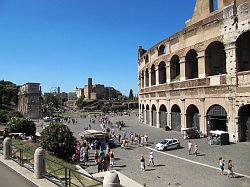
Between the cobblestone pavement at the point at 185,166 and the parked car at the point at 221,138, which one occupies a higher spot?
the parked car at the point at 221,138

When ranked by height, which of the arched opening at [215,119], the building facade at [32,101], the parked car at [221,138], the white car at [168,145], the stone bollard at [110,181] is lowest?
the white car at [168,145]

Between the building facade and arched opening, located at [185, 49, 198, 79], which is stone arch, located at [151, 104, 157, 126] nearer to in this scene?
arched opening, located at [185, 49, 198, 79]

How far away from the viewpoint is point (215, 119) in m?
34.0

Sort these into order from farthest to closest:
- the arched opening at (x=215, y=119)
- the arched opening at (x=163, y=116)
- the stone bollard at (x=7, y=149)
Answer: the arched opening at (x=163, y=116) < the arched opening at (x=215, y=119) < the stone bollard at (x=7, y=149)

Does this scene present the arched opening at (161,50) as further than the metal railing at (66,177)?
Yes

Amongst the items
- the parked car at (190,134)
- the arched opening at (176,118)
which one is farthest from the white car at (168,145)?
the arched opening at (176,118)

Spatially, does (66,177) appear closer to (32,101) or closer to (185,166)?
(185,166)

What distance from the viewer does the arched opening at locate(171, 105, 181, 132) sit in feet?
132

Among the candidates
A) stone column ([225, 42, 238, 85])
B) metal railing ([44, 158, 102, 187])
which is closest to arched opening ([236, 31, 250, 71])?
stone column ([225, 42, 238, 85])

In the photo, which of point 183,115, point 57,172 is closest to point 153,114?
point 183,115

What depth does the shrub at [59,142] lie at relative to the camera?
2516cm

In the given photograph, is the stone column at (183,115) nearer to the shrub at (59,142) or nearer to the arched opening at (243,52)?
the arched opening at (243,52)

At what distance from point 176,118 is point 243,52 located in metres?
11.5

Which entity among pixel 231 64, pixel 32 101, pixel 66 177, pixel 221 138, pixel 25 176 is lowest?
pixel 221 138
